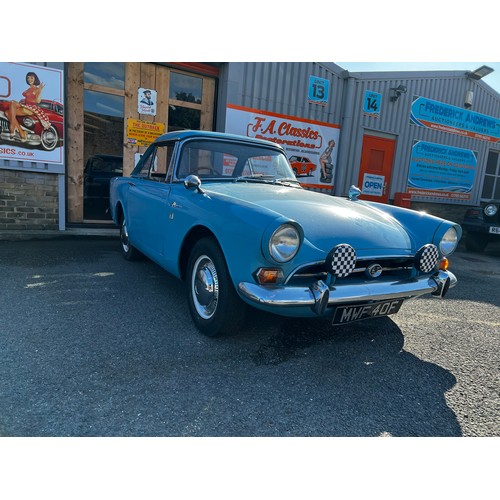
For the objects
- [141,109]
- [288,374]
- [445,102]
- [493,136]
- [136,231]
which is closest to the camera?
[288,374]

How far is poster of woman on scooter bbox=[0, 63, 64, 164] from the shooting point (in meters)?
5.93

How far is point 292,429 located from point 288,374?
562 mm

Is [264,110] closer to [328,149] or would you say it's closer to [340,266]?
[328,149]

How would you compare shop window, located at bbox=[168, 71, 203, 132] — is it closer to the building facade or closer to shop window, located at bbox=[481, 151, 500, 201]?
the building facade

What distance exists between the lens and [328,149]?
29.8ft

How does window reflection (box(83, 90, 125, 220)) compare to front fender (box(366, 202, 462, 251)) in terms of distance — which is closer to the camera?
front fender (box(366, 202, 462, 251))

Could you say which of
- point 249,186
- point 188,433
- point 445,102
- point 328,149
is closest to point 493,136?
point 445,102

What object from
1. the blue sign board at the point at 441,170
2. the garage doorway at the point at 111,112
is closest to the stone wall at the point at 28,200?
the garage doorway at the point at 111,112

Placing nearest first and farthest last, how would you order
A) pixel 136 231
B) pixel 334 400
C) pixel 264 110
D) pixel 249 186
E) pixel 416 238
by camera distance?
1. pixel 334 400
2. pixel 416 238
3. pixel 249 186
4. pixel 136 231
5. pixel 264 110

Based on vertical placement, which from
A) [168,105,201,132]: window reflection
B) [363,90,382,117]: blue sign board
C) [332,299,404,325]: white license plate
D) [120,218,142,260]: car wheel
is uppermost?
[363,90,382,117]: blue sign board

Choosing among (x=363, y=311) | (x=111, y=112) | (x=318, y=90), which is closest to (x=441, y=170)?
(x=318, y=90)

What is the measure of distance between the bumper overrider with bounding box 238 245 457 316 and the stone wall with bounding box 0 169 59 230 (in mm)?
5346

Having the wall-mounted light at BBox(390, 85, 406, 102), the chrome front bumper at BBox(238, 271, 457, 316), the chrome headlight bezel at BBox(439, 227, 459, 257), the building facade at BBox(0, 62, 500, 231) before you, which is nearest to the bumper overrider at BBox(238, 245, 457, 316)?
the chrome front bumper at BBox(238, 271, 457, 316)

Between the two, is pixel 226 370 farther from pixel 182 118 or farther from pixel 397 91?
pixel 397 91
